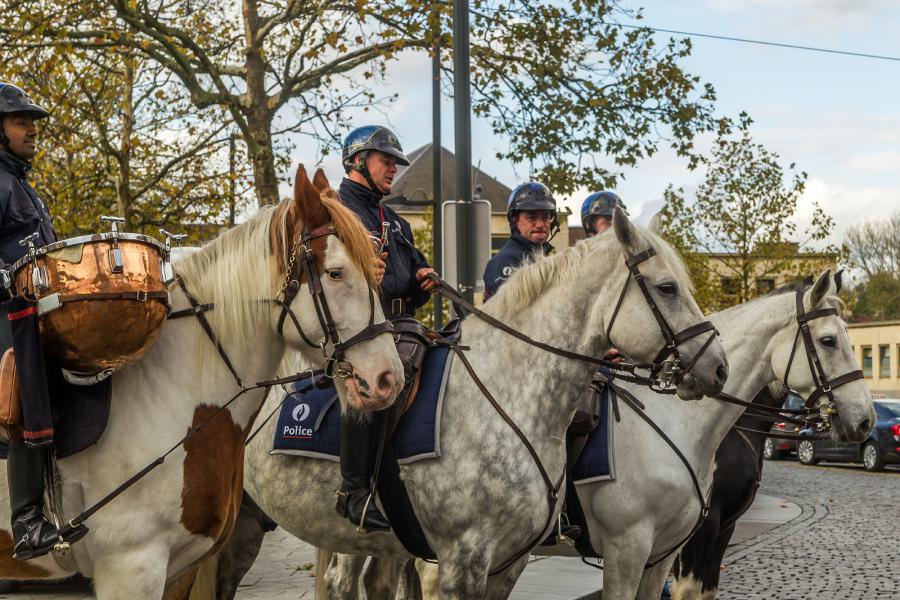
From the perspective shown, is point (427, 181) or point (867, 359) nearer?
point (867, 359)

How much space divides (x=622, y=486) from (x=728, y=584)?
4.93 meters

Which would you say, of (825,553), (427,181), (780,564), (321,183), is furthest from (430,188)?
(321,183)

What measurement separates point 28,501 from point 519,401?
7.48 ft

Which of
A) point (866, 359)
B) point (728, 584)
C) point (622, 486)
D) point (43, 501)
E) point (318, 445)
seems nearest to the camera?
point (43, 501)

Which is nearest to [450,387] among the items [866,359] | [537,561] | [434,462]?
[434,462]

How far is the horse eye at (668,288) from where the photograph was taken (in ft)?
17.5

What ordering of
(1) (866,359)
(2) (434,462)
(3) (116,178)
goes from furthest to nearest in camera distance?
(1) (866,359) < (3) (116,178) < (2) (434,462)

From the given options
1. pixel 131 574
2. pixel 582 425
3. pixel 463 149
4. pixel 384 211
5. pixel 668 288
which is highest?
pixel 463 149

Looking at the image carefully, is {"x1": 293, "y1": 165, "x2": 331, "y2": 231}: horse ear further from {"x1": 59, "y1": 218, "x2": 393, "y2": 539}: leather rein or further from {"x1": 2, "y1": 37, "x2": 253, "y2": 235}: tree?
{"x1": 2, "y1": 37, "x2": 253, "y2": 235}: tree

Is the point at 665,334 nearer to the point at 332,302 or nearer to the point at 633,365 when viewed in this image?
the point at 633,365

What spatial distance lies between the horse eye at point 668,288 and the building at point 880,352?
2201 inches

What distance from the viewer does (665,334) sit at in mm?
5297

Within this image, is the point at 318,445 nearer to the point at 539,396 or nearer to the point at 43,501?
the point at 539,396

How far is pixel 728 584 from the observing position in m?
10.5
